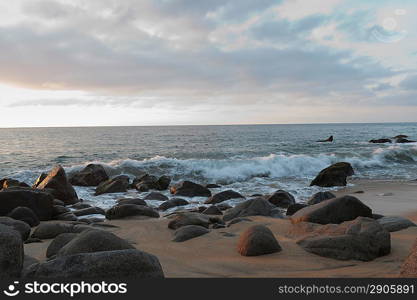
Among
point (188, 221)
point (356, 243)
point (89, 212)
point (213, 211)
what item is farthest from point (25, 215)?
point (356, 243)

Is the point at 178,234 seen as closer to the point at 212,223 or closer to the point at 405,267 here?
the point at 212,223

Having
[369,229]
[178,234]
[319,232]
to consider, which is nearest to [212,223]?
[178,234]

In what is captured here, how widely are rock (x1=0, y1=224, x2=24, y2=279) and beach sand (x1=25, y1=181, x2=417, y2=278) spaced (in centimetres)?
165

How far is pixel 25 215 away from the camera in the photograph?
29.0 ft

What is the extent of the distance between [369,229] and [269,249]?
1555mm

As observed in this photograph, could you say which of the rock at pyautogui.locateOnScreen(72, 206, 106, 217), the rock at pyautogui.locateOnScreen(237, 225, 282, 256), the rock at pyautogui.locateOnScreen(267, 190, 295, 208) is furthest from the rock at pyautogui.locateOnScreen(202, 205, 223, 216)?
the rock at pyautogui.locateOnScreen(237, 225, 282, 256)

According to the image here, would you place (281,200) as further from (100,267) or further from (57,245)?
(100,267)

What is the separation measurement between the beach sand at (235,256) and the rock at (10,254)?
165cm

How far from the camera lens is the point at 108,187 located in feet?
50.2

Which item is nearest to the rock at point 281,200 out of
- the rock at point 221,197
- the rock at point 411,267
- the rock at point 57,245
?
the rock at point 221,197

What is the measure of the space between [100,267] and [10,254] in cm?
128

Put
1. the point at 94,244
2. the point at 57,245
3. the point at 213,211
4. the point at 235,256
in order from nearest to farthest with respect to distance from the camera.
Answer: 1. the point at 94,244
2. the point at 235,256
3. the point at 57,245
4. the point at 213,211

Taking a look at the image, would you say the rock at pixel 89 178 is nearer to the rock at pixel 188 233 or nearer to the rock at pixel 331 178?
the rock at pixel 331 178

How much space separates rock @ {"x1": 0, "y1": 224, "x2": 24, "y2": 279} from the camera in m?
3.82
